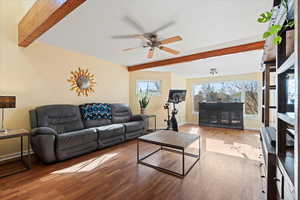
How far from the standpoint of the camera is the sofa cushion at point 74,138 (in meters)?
2.46

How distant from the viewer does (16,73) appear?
268 cm

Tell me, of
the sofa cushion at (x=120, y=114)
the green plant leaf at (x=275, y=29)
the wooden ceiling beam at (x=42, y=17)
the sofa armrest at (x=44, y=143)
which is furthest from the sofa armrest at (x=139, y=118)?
the green plant leaf at (x=275, y=29)

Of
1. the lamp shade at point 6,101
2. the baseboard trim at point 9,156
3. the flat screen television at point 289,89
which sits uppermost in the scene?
the flat screen television at point 289,89

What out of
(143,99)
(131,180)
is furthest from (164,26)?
(143,99)

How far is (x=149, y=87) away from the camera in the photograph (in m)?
5.43

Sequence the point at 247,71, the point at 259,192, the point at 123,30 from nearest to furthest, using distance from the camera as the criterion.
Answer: the point at 259,192 < the point at 123,30 < the point at 247,71

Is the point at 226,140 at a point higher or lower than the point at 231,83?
lower

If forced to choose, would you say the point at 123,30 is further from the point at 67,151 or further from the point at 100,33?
the point at 67,151

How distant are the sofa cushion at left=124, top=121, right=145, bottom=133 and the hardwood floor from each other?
0.96m

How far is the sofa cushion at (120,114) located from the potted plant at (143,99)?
704mm

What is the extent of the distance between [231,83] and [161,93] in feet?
9.62

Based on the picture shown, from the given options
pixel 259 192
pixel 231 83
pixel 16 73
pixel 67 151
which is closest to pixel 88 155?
pixel 67 151

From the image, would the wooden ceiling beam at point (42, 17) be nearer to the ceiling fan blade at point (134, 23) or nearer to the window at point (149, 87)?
the ceiling fan blade at point (134, 23)

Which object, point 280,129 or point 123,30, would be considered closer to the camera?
point 280,129
